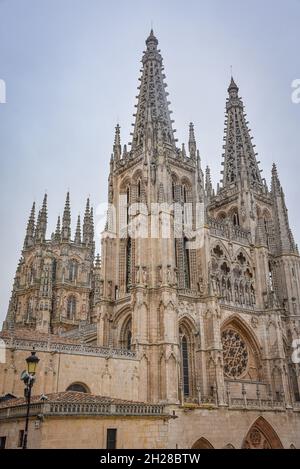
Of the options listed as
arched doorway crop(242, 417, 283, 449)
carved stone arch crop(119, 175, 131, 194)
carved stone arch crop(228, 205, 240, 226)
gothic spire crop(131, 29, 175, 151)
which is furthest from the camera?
carved stone arch crop(228, 205, 240, 226)

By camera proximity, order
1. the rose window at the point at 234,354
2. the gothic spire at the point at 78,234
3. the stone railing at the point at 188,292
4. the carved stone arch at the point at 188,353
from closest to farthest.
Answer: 1. the carved stone arch at the point at 188,353
2. the stone railing at the point at 188,292
3. the rose window at the point at 234,354
4. the gothic spire at the point at 78,234

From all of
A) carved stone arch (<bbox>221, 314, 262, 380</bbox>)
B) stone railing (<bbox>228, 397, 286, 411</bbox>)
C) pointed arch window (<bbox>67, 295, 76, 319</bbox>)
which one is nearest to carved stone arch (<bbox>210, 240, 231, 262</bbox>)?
carved stone arch (<bbox>221, 314, 262, 380</bbox>)

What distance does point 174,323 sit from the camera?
27.9 metres

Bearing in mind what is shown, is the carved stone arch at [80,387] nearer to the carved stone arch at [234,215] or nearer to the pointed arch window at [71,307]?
the carved stone arch at [234,215]

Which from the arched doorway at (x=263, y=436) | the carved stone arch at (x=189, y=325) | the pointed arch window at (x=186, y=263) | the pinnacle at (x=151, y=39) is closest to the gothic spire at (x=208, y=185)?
the pointed arch window at (x=186, y=263)

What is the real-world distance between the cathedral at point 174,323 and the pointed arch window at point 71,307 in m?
12.6

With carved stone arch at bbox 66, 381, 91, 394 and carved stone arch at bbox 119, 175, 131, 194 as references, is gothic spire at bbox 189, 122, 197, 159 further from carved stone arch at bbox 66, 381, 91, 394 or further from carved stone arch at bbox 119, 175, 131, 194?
carved stone arch at bbox 66, 381, 91, 394

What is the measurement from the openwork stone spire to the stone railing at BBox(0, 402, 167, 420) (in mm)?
26455

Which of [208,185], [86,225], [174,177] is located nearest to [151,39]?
[208,185]

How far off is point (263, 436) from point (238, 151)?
26.8 m

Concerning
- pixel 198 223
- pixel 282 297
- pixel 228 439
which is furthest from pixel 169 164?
pixel 228 439

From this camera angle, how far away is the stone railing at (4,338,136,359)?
75.9ft

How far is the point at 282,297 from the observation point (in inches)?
1526

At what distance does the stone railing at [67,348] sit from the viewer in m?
23.1
